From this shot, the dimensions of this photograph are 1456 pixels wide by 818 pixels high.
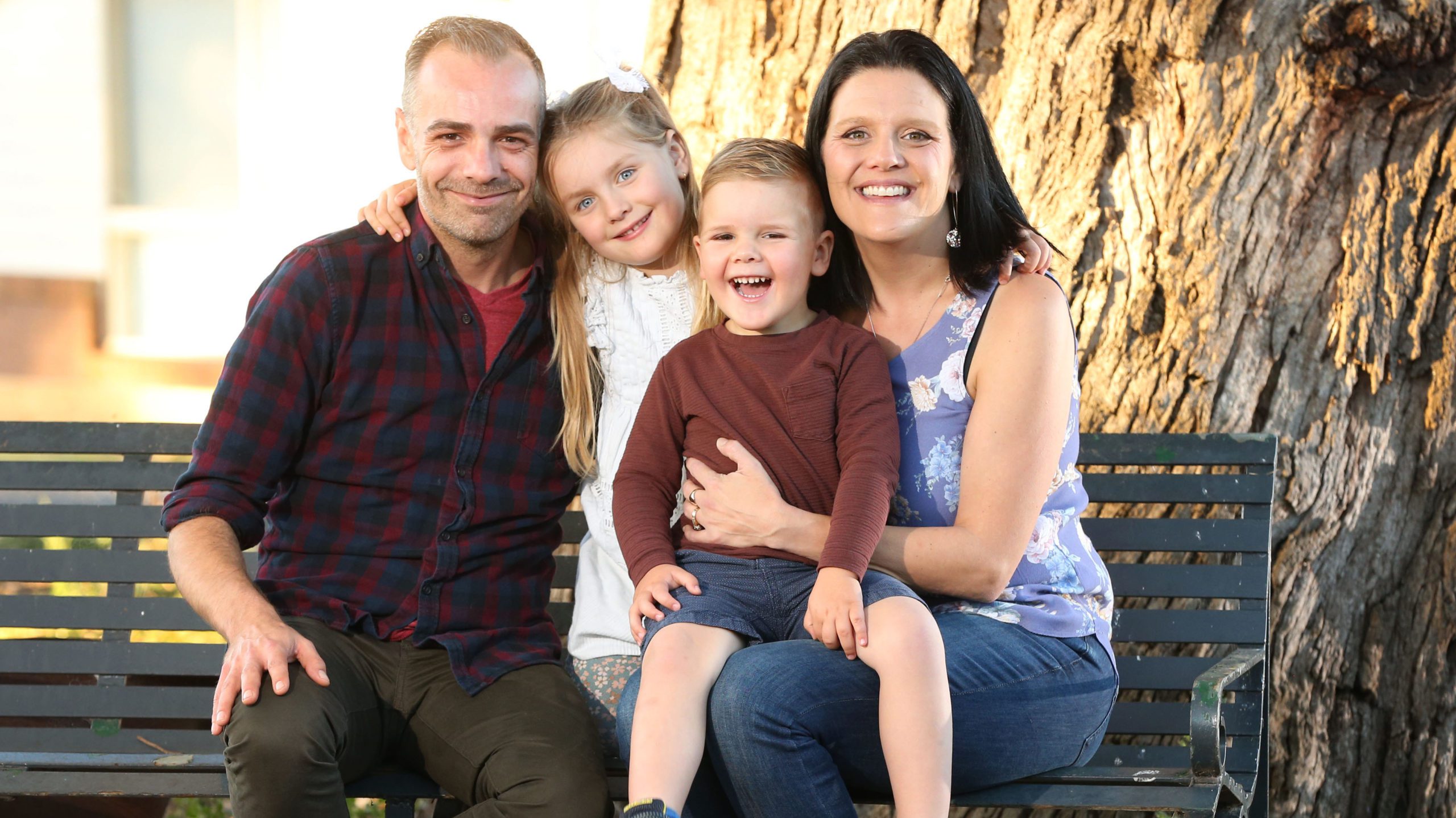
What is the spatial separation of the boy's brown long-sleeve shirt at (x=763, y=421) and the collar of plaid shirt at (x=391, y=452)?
36cm

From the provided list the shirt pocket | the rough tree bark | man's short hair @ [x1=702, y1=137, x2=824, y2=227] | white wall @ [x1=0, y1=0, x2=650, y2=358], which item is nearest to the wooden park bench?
the rough tree bark

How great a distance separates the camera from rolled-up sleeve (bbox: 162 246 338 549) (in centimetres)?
279

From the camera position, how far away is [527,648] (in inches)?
115

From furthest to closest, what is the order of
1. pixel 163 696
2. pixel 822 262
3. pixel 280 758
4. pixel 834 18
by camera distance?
pixel 834 18 → pixel 163 696 → pixel 822 262 → pixel 280 758

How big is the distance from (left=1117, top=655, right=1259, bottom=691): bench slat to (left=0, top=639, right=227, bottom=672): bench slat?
87.6 inches

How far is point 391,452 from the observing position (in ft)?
9.66

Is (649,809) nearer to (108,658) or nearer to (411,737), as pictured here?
(411,737)

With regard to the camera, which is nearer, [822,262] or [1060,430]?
[1060,430]

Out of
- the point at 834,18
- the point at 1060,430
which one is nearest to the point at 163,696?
the point at 1060,430

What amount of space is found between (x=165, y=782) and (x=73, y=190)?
16.2ft

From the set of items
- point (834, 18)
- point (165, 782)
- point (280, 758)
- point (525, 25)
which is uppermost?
point (525, 25)

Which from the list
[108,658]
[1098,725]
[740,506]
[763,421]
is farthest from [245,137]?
[1098,725]

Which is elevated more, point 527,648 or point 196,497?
point 196,497

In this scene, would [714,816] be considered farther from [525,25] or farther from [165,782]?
[525,25]
